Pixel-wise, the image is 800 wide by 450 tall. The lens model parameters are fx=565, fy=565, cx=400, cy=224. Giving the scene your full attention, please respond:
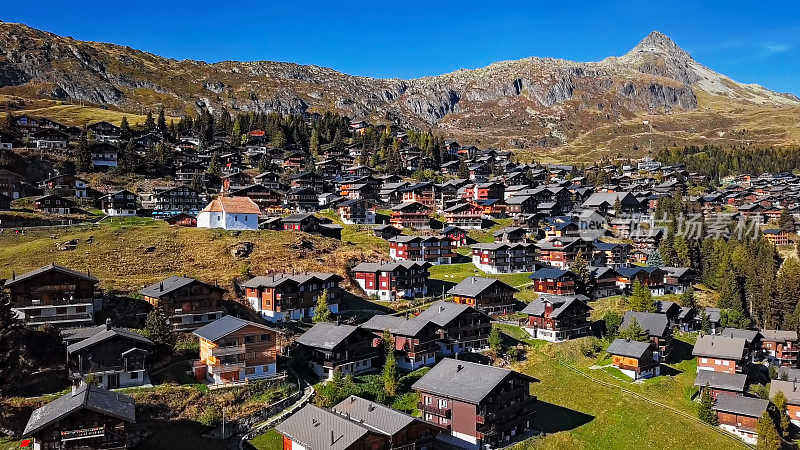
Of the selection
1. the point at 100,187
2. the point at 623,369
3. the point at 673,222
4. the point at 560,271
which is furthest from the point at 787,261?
the point at 100,187

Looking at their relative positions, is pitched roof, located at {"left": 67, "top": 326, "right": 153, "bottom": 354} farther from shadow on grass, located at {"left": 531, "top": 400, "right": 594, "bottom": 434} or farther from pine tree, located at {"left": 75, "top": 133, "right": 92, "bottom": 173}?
pine tree, located at {"left": 75, "top": 133, "right": 92, "bottom": 173}

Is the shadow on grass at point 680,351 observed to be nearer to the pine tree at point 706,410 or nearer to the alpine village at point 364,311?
the alpine village at point 364,311

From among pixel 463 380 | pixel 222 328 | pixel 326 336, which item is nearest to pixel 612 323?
pixel 463 380

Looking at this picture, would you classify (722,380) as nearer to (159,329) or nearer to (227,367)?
(227,367)

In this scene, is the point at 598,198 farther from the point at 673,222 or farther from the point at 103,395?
the point at 103,395

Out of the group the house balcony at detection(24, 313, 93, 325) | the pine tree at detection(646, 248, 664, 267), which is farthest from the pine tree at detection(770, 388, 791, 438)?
the house balcony at detection(24, 313, 93, 325)

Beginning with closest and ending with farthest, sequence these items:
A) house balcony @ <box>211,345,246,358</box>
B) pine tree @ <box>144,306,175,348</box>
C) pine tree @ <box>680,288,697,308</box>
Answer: house balcony @ <box>211,345,246,358</box>
pine tree @ <box>144,306,175,348</box>
pine tree @ <box>680,288,697,308</box>
